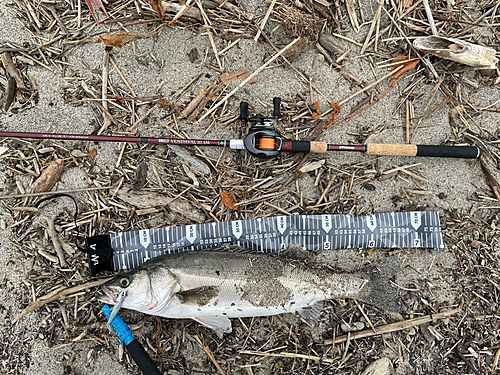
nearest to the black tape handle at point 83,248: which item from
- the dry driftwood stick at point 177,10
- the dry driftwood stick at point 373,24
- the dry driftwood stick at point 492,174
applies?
the dry driftwood stick at point 177,10

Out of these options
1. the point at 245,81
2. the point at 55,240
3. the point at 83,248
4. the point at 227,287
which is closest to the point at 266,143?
the point at 245,81

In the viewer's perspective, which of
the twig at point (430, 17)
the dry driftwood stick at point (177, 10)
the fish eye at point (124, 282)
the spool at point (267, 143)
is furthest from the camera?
the twig at point (430, 17)

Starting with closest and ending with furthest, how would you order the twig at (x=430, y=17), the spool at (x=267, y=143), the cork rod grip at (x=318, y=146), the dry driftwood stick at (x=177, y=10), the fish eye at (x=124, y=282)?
1. the fish eye at (x=124, y=282)
2. the spool at (x=267, y=143)
3. the cork rod grip at (x=318, y=146)
4. the dry driftwood stick at (x=177, y=10)
5. the twig at (x=430, y=17)

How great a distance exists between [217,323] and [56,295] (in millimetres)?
1804

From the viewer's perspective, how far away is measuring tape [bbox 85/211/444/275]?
3.50 m

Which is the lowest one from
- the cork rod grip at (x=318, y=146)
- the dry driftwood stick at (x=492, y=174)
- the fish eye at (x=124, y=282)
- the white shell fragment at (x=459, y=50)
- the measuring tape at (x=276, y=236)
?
the fish eye at (x=124, y=282)

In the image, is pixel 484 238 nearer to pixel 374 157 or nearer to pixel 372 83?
pixel 374 157

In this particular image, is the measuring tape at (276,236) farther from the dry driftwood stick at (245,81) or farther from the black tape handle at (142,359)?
the dry driftwood stick at (245,81)

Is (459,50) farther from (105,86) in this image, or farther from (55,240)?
(55,240)

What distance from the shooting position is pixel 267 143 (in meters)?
3.34

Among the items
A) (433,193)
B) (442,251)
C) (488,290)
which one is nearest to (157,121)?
(433,193)

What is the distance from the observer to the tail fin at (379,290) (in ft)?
11.5

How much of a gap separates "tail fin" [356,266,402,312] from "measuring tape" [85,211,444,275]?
295 millimetres

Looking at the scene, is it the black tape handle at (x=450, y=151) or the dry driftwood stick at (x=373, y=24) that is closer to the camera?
the black tape handle at (x=450, y=151)
